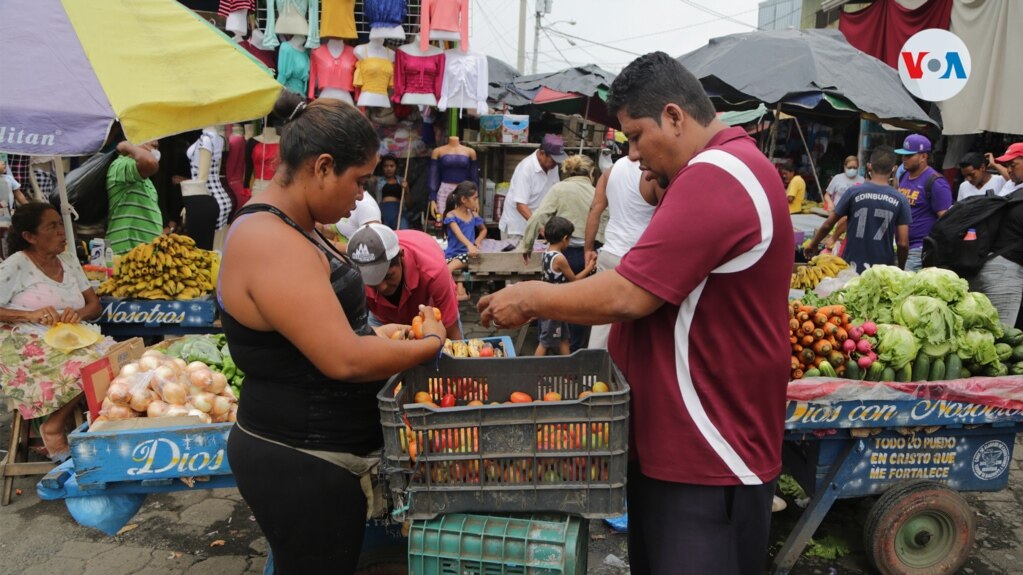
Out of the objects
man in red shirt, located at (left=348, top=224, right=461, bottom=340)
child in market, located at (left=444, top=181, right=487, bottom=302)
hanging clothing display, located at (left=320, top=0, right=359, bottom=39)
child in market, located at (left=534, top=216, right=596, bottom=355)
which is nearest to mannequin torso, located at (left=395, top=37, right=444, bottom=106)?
hanging clothing display, located at (left=320, top=0, right=359, bottom=39)

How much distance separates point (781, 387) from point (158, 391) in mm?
2977

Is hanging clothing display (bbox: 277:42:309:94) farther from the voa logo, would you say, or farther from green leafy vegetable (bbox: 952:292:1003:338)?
green leafy vegetable (bbox: 952:292:1003:338)

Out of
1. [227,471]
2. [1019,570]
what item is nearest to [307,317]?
[227,471]

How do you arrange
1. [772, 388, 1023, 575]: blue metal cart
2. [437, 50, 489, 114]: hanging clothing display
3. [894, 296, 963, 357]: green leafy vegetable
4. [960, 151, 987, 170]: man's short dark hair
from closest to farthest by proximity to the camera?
[772, 388, 1023, 575]: blue metal cart
[894, 296, 963, 357]: green leafy vegetable
[960, 151, 987, 170]: man's short dark hair
[437, 50, 489, 114]: hanging clothing display

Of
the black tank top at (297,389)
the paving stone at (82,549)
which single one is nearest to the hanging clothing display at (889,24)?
the black tank top at (297,389)

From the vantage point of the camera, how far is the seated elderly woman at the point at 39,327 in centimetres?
461

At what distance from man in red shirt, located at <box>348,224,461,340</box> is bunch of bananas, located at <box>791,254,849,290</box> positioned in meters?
3.18

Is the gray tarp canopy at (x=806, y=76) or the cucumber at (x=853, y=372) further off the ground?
the gray tarp canopy at (x=806, y=76)

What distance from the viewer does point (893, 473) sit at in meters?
3.65

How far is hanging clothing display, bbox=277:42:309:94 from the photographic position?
8977mm

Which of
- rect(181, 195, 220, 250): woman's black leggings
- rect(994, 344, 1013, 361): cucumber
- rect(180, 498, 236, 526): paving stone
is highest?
rect(994, 344, 1013, 361): cucumber

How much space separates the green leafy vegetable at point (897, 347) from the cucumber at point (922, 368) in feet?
0.12

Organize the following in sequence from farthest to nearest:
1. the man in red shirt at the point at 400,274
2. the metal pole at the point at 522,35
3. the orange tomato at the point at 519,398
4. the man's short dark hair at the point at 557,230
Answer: the metal pole at the point at 522,35 < the man's short dark hair at the point at 557,230 < the man in red shirt at the point at 400,274 < the orange tomato at the point at 519,398

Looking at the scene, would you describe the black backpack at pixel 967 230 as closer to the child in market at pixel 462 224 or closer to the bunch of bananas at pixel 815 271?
the bunch of bananas at pixel 815 271
